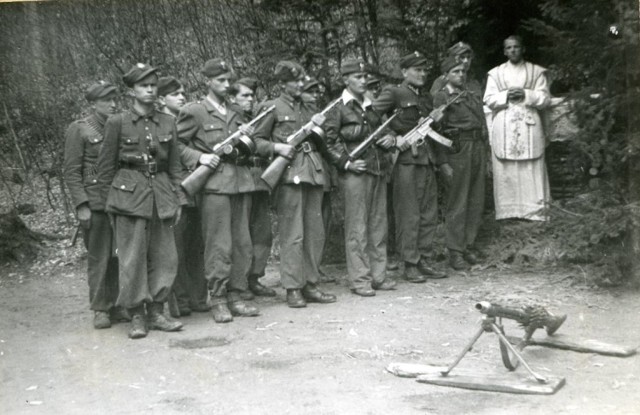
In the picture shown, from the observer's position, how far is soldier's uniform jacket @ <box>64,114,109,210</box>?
23.0 ft

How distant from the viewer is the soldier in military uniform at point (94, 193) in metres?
7.04

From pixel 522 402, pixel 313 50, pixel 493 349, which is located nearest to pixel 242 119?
pixel 313 50

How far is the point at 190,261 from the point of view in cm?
758

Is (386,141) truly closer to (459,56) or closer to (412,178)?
(412,178)

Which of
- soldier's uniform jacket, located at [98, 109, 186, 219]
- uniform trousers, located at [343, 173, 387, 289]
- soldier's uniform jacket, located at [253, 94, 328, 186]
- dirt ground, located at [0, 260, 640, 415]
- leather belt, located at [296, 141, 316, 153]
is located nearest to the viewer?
dirt ground, located at [0, 260, 640, 415]

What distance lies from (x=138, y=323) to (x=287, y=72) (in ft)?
8.08

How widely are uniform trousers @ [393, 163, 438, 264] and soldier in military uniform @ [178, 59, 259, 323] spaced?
63.8 inches

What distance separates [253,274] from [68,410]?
316 cm

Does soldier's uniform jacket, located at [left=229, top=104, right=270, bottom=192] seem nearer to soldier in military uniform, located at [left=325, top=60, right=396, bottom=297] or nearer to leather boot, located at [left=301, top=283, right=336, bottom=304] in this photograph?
soldier in military uniform, located at [left=325, top=60, right=396, bottom=297]

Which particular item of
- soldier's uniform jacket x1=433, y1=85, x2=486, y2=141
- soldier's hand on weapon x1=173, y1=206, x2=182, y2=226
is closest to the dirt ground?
soldier's hand on weapon x1=173, y1=206, x2=182, y2=226

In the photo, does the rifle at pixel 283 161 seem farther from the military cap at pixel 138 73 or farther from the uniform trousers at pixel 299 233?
the military cap at pixel 138 73

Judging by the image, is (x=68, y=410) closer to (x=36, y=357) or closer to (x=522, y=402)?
(x=36, y=357)

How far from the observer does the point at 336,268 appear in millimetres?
9328

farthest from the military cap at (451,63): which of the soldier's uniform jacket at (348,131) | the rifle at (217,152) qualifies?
the rifle at (217,152)
